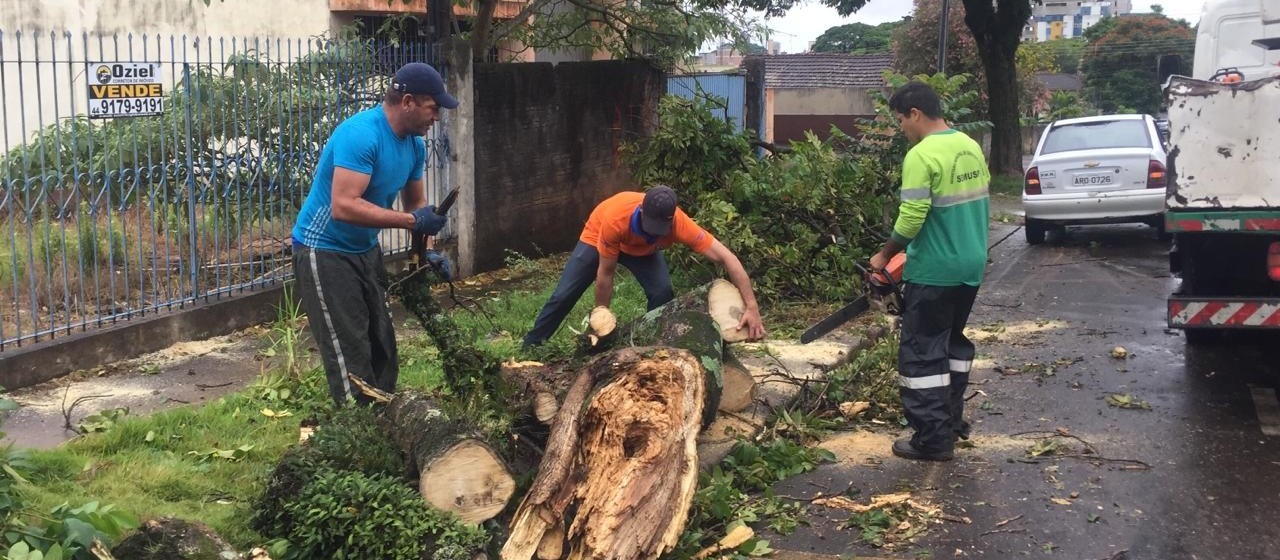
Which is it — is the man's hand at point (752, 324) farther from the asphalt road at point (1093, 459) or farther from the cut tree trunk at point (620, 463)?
the cut tree trunk at point (620, 463)

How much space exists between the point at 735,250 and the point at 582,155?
3.66 m

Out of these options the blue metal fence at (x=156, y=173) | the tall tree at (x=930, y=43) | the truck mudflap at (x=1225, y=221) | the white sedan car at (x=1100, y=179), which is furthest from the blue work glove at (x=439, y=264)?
the tall tree at (x=930, y=43)

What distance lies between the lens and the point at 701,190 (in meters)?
10.1

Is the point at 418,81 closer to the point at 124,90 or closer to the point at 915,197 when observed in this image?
the point at 915,197

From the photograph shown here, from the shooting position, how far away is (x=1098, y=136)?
44.2 feet

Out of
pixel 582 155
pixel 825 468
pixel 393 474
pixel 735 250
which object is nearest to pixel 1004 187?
pixel 582 155

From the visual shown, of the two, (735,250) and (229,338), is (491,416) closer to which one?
(229,338)

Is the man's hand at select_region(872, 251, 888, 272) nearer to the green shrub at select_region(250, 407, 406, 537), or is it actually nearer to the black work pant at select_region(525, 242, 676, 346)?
the black work pant at select_region(525, 242, 676, 346)

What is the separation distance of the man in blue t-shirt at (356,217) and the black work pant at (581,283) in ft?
5.13

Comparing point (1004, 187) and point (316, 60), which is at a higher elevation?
point (316, 60)

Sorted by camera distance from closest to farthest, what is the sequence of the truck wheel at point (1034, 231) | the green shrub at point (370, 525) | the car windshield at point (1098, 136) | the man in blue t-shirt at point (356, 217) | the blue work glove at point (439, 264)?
the green shrub at point (370, 525) < the man in blue t-shirt at point (356, 217) < the blue work glove at point (439, 264) < the car windshield at point (1098, 136) < the truck wheel at point (1034, 231)

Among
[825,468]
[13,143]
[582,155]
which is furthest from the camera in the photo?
[582,155]

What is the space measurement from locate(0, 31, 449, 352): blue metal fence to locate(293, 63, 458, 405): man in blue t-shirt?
2.27 meters

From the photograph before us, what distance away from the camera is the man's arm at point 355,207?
4.70 meters
